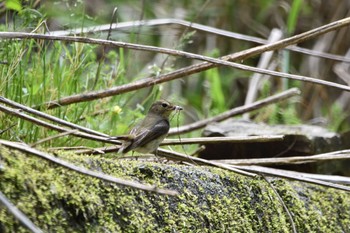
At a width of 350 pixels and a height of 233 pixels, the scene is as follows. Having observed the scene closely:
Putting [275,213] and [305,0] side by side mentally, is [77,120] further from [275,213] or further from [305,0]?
[305,0]

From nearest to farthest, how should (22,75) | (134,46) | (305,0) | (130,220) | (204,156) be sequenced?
(130,220)
(134,46)
(22,75)
(204,156)
(305,0)

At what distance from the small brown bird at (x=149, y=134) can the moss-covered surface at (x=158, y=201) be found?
0.38m

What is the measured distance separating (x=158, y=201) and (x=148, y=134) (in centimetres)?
80

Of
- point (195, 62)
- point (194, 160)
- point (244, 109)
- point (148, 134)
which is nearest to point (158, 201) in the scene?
point (194, 160)

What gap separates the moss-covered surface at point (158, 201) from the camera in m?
2.06

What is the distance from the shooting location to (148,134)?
3273 millimetres

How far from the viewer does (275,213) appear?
3.02 meters

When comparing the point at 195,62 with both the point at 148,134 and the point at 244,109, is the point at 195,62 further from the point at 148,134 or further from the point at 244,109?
the point at 148,134

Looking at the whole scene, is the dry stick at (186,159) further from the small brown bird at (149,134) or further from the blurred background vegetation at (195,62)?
the blurred background vegetation at (195,62)

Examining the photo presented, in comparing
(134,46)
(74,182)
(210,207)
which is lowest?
(210,207)

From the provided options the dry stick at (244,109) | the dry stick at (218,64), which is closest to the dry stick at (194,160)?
the dry stick at (218,64)

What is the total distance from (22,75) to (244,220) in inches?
46.7

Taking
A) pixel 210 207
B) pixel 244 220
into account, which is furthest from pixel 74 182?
pixel 244 220

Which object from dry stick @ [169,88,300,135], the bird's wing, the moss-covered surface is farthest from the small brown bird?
dry stick @ [169,88,300,135]
